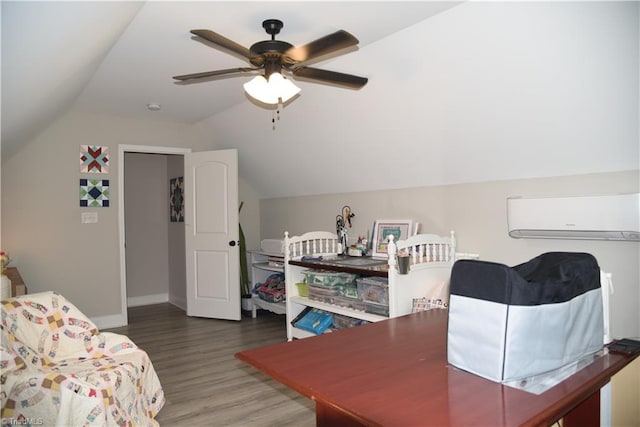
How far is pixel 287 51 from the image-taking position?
7.11 ft

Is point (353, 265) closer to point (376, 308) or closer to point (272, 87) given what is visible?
point (376, 308)

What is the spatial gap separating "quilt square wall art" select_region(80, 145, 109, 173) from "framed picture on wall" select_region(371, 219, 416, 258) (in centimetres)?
313

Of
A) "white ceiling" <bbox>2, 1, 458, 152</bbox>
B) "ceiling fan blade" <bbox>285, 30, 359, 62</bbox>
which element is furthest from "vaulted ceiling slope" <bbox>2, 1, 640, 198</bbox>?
"ceiling fan blade" <bbox>285, 30, 359, 62</bbox>

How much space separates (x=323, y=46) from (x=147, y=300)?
205 inches

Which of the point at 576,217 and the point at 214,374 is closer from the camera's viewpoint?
the point at 576,217

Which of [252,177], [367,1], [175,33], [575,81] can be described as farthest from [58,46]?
[252,177]

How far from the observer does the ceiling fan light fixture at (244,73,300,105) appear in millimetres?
2258

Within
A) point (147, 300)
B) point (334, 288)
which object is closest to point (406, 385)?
point (334, 288)

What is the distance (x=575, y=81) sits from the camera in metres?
2.24

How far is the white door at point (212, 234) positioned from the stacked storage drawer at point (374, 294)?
85.2 inches

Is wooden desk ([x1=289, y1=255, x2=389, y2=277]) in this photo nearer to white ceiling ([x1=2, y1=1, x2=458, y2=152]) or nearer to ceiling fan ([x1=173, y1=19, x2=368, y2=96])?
ceiling fan ([x1=173, y1=19, x2=368, y2=96])

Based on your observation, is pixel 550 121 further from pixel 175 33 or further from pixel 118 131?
pixel 118 131

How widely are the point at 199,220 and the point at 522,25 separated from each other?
4.04 m

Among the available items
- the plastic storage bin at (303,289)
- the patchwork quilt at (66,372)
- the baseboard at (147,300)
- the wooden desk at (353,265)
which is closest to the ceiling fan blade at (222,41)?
the wooden desk at (353,265)
